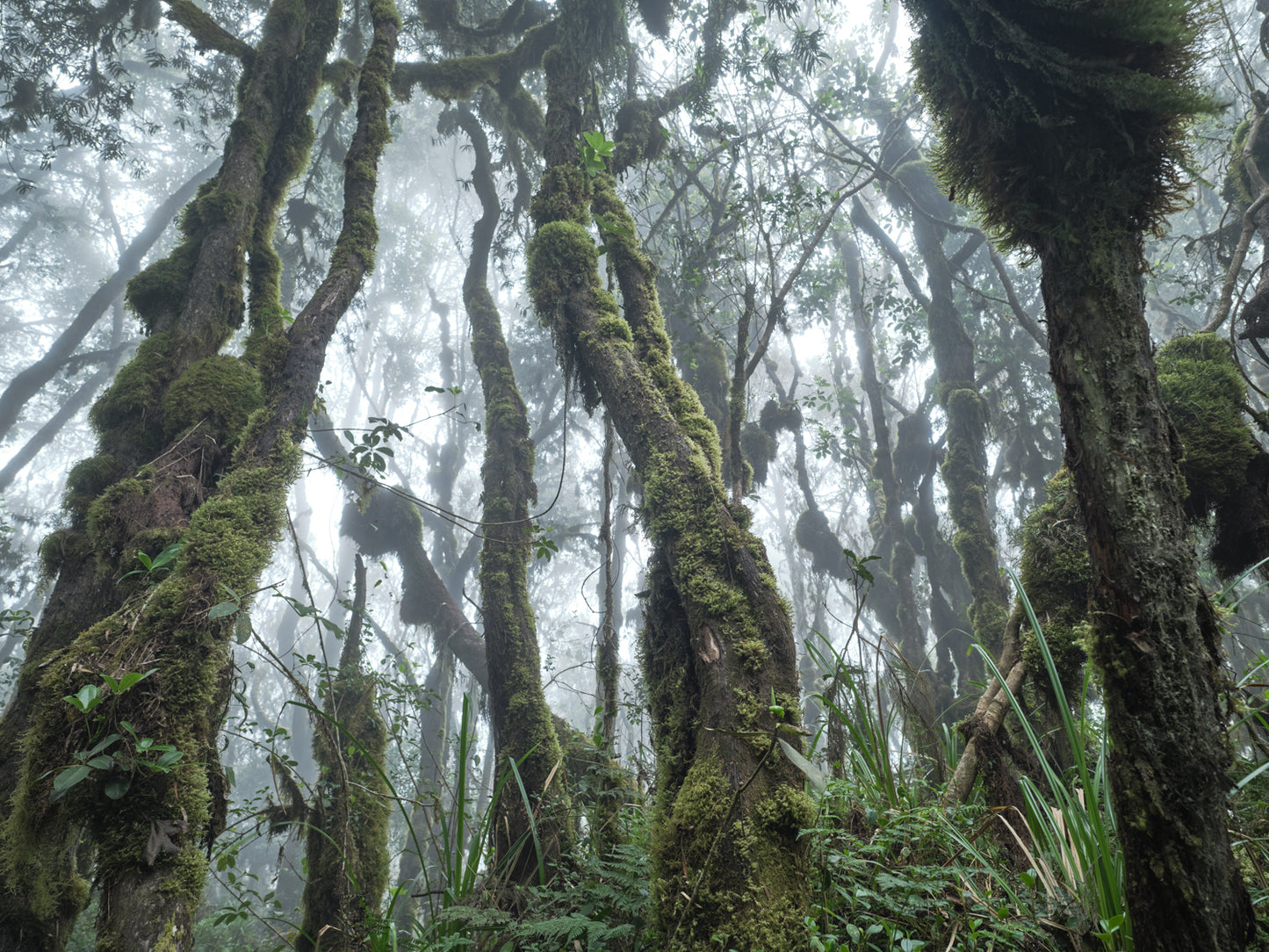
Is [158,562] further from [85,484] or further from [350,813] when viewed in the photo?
[350,813]

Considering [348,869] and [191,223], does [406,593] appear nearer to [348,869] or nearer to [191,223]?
[191,223]

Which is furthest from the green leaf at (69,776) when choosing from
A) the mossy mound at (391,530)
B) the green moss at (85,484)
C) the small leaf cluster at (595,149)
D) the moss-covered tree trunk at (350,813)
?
the mossy mound at (391,530)

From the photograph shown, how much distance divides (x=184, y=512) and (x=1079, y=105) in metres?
4.68

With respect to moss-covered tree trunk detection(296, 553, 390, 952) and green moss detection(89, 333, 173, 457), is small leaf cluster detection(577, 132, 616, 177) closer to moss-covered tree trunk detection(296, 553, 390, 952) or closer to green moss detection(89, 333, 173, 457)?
green moss detection(89, 333, 173, 457)

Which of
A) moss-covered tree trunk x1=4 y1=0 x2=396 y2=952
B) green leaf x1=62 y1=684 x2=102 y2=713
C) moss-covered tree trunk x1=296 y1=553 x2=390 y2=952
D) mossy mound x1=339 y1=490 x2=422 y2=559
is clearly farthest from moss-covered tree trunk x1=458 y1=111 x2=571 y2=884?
mossy mound x1=339 y1=490 x2=422 y2=559

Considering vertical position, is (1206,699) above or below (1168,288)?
below

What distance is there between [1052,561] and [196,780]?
156 inches

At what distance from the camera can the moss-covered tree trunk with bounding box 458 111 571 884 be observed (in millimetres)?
4043

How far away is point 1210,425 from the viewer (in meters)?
3.04

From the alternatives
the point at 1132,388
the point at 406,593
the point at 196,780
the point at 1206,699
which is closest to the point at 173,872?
the point at 196,780

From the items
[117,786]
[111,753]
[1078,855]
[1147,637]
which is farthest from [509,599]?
[1147,637]

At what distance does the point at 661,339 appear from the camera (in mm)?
4059

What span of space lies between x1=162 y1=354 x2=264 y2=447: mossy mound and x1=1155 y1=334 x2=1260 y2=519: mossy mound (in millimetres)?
5258

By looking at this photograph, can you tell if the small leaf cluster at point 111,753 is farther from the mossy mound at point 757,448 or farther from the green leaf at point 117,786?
the mossy mound at point 757,448
